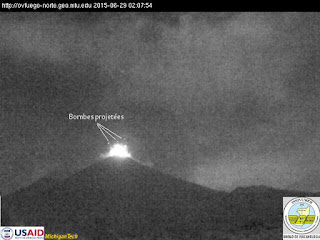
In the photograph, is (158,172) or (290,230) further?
(158,172)

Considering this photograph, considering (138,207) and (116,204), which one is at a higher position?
(116,204)

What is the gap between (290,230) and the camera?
75.1 feet

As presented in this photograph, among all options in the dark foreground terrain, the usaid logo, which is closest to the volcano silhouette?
the dark foreground terrain

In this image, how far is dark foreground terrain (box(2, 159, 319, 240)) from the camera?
5603 centimetres

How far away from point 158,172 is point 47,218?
4216 cm

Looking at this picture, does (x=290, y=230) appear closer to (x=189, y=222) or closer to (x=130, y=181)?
(x=189, y=222)

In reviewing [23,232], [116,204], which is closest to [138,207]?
[116,204]

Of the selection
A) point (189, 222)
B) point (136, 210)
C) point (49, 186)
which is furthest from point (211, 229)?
point (49, 186)

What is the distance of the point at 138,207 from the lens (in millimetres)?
70562

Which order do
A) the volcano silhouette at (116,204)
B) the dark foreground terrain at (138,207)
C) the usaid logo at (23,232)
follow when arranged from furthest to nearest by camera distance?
1. the volcano silhouette at (116,204)
2. the dark foreground terrain at (138,207)
3. the usaid logo at (23,232)

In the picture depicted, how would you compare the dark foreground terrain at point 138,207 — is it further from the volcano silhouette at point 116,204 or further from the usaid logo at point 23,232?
the usaid logo at point 23,232

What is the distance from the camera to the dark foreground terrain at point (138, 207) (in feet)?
184

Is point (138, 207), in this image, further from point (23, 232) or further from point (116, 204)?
point (23, 232)

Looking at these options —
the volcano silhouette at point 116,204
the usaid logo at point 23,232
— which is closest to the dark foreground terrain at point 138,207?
the volcano silhouette at point 116,204
